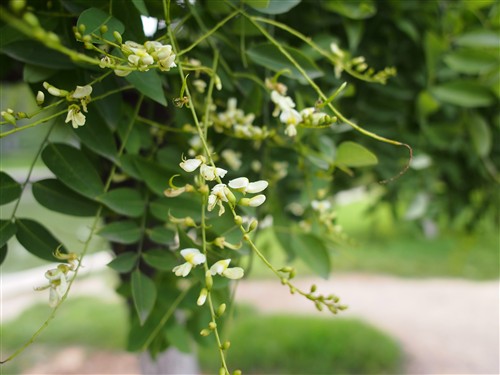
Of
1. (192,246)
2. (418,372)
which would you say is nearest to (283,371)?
(418,372)

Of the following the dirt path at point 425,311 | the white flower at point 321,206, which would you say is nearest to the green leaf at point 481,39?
the white flower at point 321,206

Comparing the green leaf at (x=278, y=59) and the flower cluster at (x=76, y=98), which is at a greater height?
the flower cluster at (x=76, y=98)

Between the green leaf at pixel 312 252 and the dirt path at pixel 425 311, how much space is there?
1.36 metres

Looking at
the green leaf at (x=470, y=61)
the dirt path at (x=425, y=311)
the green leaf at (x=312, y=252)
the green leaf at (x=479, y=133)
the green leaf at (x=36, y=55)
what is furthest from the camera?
the dirt path at (x=425, y=311)

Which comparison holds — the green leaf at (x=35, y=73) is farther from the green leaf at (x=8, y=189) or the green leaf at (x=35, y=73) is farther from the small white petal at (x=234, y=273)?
the small white petal at (x=234, y=273)

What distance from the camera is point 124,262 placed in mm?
521

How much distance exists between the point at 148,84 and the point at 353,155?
224 millimetres

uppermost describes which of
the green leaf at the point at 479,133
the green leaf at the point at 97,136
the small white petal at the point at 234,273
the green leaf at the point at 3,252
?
the green leaf at the point at 97,136

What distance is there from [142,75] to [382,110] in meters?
0.53

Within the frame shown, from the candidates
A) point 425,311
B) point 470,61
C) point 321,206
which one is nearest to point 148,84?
point 321,206

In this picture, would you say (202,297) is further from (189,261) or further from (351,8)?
(351,8)

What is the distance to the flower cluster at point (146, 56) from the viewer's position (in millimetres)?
340

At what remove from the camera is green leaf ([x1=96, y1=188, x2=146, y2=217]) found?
19.1 inches

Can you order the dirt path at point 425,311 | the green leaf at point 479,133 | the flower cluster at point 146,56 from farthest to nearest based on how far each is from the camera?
the dirt path at point 425,311, the green leaf at point 479,133, the flower cluster at point 146,56
